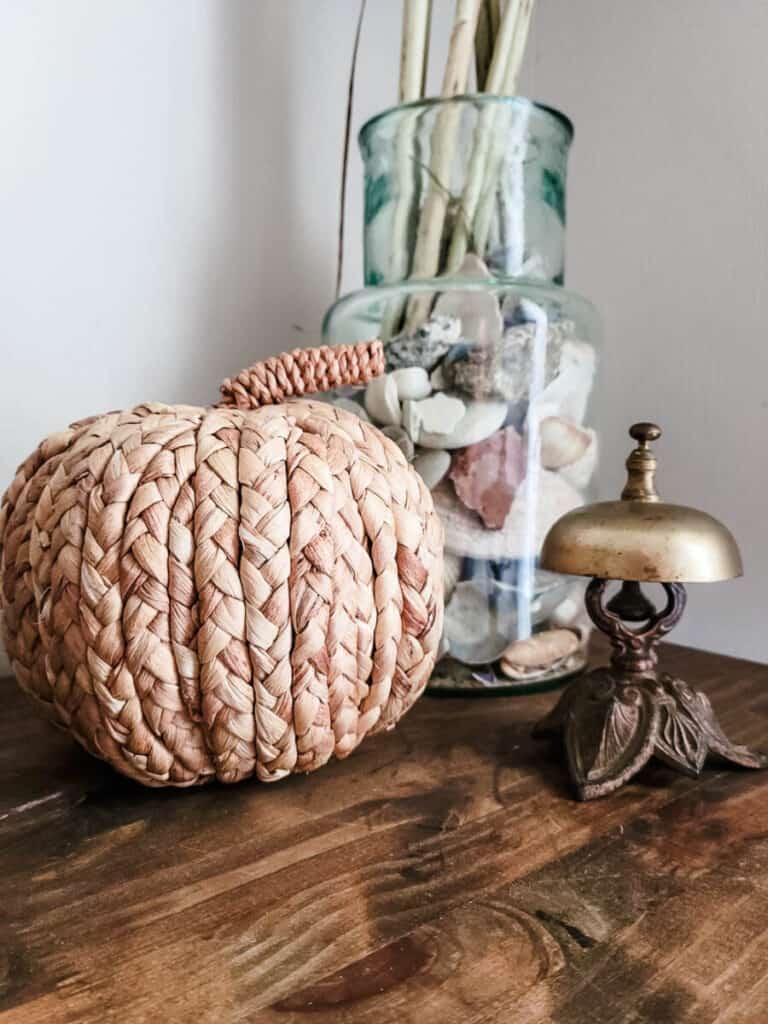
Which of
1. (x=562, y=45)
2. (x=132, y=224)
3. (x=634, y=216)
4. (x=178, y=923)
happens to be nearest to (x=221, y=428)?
(x=178, y=923)

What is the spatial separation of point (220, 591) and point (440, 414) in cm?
27

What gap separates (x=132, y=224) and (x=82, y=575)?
0.45 m

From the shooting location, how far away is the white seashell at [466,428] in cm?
67

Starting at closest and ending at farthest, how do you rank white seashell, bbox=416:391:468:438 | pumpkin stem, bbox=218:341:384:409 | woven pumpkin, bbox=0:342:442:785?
woven pumpkin, bbox=0:342:442:785, pumpkin stem, bbox=218:341:384:409, white seashell, bbox=416:391:468:438

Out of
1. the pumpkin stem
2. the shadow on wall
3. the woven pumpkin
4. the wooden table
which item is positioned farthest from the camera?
the shadow on wall

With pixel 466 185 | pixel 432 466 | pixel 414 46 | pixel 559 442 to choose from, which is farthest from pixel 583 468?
pixel 414 46

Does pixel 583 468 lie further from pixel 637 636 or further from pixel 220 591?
pixel 220 591

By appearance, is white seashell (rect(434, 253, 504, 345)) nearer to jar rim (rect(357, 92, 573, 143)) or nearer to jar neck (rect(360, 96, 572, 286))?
jar neck (rect(360, 96, 572, 286))

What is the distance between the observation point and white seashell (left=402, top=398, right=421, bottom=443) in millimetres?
671

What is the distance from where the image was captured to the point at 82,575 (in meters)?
0.46

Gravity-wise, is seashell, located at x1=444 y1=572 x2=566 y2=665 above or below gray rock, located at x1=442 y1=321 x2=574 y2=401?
below

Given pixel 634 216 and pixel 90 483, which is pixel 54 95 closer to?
pixel 90 483

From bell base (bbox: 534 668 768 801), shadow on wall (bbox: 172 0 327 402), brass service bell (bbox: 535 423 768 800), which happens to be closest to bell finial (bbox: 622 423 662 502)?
brass service bell (bbox: 535 423 768 800)

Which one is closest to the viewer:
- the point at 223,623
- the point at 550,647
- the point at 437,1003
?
the point at 437,1003
